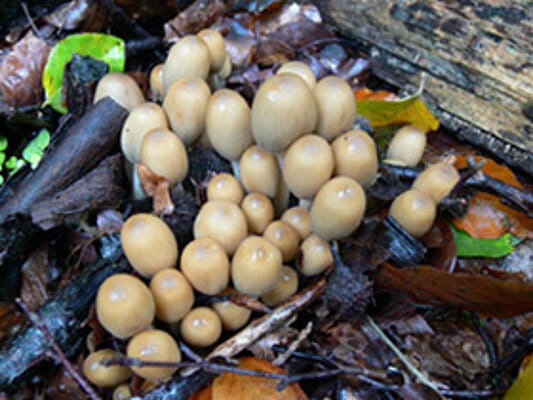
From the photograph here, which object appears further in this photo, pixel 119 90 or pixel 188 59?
pixel 119 90

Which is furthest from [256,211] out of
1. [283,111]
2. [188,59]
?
[188,59]

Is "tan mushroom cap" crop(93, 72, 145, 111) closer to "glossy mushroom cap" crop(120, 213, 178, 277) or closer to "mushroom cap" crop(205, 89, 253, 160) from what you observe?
"mushroom cap" crop(205, 89, 253, 160)

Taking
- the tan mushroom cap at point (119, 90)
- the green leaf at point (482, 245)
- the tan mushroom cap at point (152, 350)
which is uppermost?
the tan mushroom cap at point (119, 90)

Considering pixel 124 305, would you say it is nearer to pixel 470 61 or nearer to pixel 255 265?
pixel 255 265

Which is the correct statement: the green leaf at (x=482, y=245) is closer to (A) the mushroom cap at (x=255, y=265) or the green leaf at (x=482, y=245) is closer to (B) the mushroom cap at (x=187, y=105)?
(A) the mushroom cap at (x=255, y=265)

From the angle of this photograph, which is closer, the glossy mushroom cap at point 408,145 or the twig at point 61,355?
the twig at point 61,355

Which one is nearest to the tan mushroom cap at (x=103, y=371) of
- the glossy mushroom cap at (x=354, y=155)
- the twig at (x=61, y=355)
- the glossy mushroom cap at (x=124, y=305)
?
the twig at (x=61, y=355)

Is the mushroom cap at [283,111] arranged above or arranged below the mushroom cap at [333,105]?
above
